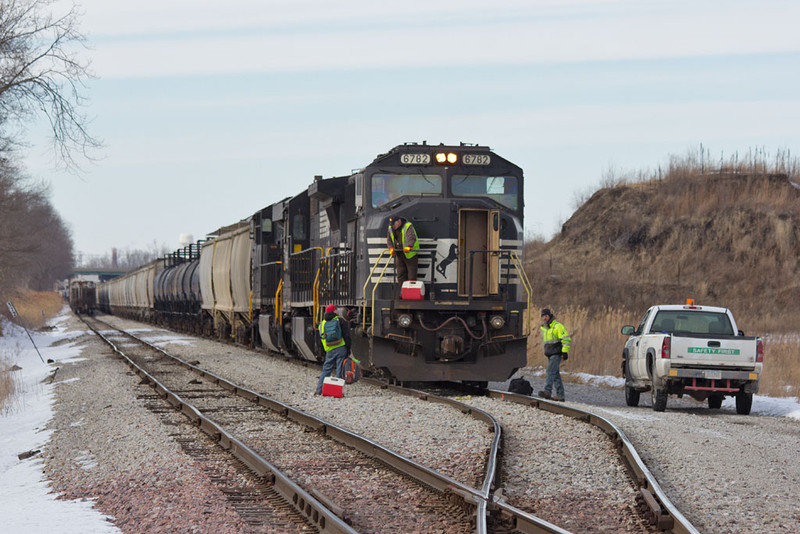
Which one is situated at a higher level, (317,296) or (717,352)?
(317,296)

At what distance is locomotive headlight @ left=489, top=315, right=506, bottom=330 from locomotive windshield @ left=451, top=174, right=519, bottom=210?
5.84 ft

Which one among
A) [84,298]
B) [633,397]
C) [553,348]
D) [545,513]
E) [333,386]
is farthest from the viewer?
[84,298]

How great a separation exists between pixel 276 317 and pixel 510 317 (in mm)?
9252

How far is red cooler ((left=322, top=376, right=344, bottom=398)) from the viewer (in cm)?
1445

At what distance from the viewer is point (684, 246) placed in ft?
146

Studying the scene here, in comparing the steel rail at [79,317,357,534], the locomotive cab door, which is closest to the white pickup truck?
the locomotive cab door

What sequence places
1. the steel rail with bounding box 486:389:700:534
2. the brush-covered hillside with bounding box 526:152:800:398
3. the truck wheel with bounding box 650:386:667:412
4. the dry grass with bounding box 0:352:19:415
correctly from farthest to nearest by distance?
the brush-covered hillside with bounding box 526:152:800:398, the dry grass with bounding box 0:352:19:415, the truck wheel with bounding box 650:386:667:412, the steel rail with bounding box 486:389:700:534

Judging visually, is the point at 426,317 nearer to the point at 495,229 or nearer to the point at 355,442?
the point at 495,229

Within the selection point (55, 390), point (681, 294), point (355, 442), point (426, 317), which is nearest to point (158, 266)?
point (681, 294)

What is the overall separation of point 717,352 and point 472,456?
5.80m

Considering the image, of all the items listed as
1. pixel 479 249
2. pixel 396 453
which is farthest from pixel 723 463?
pixel 479 249

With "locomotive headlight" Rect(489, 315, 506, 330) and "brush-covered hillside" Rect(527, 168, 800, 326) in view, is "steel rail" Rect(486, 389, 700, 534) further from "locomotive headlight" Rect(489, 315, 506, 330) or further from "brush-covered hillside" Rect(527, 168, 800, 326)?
"brush-covered hillside" Rect(527, 168, 800, 326)

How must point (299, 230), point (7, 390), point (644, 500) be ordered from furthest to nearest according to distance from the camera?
point (299, 230), point (7, 390), point (644, 500)

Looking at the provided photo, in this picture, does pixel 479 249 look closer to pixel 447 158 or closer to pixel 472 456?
pixel 447 158
